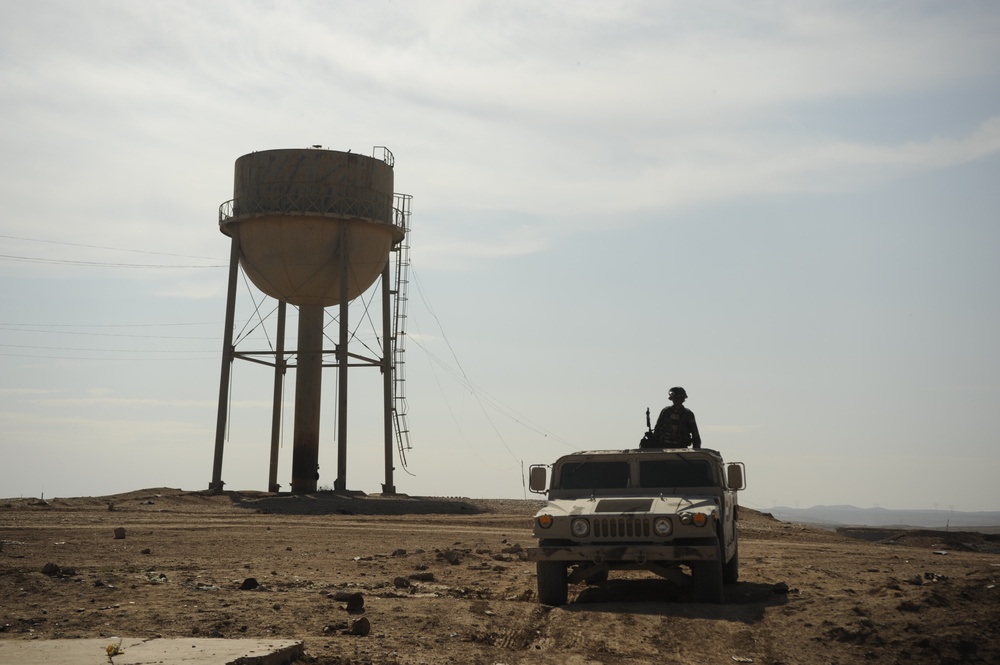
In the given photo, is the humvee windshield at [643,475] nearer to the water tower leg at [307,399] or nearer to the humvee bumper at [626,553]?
the humvee bumper at [626,553]

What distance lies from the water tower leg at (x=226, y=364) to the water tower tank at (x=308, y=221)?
0.28 meters

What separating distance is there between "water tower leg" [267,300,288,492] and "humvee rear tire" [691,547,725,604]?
27.8 m

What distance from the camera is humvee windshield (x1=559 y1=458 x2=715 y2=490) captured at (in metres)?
13.5

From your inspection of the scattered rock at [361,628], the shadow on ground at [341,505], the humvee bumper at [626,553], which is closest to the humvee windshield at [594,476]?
the humvee bumper at [626,553]

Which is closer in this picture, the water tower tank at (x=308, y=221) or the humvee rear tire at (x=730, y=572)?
the humvee rear tire at (x=730, y=572)

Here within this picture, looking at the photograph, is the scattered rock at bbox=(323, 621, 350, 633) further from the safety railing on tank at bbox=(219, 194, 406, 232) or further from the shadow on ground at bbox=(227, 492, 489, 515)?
the safety railing on tank at bbox=(219, 194, 406, 232)

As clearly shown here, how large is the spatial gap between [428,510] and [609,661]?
77.5ft

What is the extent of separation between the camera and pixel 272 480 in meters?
39.6

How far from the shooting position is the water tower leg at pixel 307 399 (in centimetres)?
3816

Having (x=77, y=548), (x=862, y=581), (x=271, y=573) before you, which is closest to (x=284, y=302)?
(x=77, y=548)

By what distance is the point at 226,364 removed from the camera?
37.0m

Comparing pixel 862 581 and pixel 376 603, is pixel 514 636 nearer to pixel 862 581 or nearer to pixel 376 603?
pixel 376 603

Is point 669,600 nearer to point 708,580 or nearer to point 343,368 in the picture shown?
point 708,580

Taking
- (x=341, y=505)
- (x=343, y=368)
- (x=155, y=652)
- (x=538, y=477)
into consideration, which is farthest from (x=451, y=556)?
(x=343, y=368)
